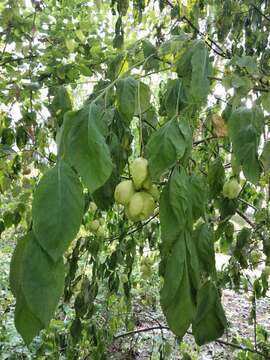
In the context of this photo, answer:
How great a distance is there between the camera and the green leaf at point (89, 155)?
0.58 meters

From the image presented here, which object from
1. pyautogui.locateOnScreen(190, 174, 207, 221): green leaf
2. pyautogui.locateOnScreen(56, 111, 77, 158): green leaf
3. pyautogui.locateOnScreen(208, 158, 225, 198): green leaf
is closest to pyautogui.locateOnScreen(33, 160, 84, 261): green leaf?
pyautogui.locateOnScreen(56, 111, 77, 158): green leaf

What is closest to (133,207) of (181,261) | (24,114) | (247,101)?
(181,261)

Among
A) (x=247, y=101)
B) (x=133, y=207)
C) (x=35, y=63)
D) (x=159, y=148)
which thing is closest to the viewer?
(x=159, y=148)

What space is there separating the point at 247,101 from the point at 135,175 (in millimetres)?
436

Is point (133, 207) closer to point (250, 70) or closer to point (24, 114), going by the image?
point (250, 70)

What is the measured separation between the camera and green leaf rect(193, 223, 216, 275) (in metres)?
0.71

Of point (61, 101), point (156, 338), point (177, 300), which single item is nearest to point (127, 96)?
point (177, 300)

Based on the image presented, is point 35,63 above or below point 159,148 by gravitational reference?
above

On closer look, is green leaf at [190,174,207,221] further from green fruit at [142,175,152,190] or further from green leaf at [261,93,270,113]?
green leaf at [261,93,270,113]

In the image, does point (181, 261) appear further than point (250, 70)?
No

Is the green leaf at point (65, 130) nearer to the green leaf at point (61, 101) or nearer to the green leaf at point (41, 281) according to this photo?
the green leaf at point (41, 281)

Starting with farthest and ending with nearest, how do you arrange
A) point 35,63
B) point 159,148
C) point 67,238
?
point 35,63 < point 159,148 < point 67,238

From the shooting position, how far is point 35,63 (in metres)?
2.65

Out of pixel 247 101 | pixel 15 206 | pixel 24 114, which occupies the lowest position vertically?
pixel 247 101
